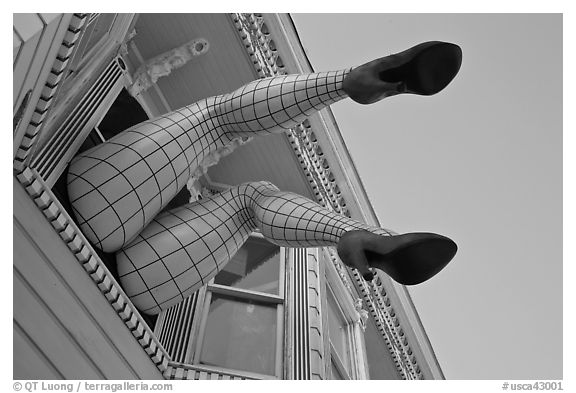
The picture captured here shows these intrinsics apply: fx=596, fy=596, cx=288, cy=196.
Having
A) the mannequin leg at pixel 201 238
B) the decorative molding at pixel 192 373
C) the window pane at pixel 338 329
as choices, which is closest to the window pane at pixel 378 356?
the window pane at pixel 338 329

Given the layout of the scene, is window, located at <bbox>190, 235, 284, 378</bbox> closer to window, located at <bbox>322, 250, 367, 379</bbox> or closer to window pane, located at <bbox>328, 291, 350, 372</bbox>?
window, located at <bbox>322, 250, 367, 379</bbox>

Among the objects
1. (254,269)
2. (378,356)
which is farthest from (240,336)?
(378,356)

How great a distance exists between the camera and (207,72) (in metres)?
3.94

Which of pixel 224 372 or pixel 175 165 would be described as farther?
pixel 224 372

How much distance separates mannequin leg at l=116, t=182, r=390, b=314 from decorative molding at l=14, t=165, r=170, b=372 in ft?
0.46

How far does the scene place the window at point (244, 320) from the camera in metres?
2.89

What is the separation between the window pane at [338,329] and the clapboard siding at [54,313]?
98.1 inches

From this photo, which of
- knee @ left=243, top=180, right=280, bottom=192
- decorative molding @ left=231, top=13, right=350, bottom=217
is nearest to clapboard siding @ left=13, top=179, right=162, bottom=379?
knee @ left=243, top=180, right=280, bottom=192

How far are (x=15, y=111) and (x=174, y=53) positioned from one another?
2.03 m

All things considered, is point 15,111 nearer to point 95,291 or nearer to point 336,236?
point 95,291

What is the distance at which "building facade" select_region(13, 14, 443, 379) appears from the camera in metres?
1.80

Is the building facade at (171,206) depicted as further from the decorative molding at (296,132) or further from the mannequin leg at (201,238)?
the mannequin leg at (201,238)
